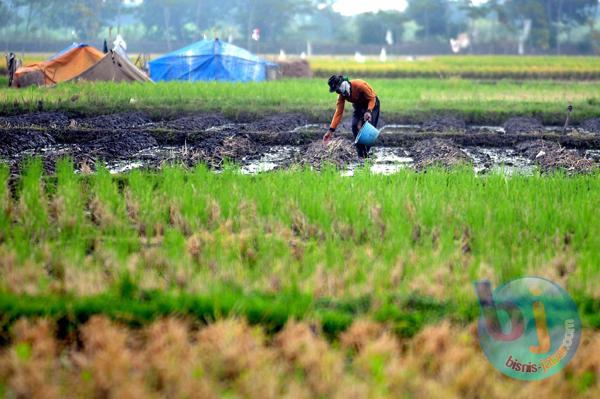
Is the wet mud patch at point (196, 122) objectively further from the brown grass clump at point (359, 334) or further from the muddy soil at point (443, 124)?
the brown grass clump at point (359, 334)

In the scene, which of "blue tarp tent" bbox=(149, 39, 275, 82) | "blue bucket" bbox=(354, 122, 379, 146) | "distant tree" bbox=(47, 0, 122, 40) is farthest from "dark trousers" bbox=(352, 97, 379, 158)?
"distant tree" bbox=(47, 0, 122, 40)

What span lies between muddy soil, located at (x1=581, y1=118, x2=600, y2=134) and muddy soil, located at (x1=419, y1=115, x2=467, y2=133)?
184 centimetres

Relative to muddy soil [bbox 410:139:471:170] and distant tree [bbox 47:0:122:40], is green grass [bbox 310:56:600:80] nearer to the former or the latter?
muddy soil [bbox 410:139:471:170]

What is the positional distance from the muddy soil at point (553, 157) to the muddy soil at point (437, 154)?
0.79 m

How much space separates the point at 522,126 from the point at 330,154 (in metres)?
5.04

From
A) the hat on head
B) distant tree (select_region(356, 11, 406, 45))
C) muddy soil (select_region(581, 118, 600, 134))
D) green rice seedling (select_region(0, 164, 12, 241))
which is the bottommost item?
muddy soil (select_region(581, 118, 600, 134))

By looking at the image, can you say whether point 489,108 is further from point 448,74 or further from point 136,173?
point 448,74

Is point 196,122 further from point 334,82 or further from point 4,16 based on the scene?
point 4,16

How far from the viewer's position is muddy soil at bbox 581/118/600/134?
38.1 ft

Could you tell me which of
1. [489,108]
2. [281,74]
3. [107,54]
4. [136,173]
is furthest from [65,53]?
[136,173]

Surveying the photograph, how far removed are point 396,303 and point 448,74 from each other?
23370 mm

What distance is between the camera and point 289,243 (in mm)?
4234

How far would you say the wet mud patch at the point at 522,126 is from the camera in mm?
11227

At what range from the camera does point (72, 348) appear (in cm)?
305
